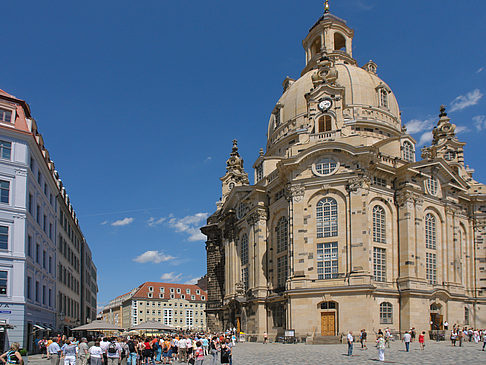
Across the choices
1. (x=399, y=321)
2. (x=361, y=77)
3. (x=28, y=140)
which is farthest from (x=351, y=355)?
(x=361, y=77)

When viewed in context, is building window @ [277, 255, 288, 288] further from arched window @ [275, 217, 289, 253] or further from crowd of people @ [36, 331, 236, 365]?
crowd of people @ [36, 331, 236, 365]

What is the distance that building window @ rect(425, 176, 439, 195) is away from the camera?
52.3m

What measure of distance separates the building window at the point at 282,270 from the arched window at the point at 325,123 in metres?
14.3

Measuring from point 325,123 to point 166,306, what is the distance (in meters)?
80.3

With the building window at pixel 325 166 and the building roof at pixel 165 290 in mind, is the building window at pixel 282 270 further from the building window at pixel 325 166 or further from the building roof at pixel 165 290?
the building roof at pixel 165 290

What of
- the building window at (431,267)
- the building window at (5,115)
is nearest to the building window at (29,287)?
the building window at (5,115)

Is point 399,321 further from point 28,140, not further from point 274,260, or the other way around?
point 28,140

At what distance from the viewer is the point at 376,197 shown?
161 ft

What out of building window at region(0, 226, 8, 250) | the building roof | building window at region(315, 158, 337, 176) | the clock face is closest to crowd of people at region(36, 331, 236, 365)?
building window at region(0, 226, 8, 250)

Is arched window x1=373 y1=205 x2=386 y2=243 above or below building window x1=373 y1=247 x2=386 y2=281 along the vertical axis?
above

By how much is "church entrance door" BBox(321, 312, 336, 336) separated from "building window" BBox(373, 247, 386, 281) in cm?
570

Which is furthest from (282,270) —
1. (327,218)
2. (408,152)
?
(408,152)

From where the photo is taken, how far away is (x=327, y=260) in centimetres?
4725

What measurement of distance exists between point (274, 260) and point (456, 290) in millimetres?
19501
